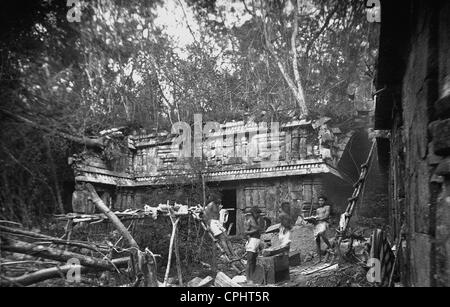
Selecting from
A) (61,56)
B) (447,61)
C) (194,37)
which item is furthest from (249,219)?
(447,61)

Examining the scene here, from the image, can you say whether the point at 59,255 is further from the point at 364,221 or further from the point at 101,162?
the point at 364,221

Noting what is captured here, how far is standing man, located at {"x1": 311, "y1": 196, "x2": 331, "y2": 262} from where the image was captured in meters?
4.06

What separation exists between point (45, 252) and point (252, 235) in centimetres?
252

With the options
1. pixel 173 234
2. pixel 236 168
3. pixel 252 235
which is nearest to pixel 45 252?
pixel 173 234

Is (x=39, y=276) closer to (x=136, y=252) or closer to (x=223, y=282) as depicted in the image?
(x=136, y=252)

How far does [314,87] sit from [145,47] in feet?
7.15

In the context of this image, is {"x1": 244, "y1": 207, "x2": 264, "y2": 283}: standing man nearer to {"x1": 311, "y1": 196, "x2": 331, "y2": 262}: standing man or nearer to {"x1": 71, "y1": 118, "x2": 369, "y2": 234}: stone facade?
{"x1": 71, "y1": 118, "x2": 369, "y2": 234}: stone facade

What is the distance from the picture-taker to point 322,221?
4.26 m

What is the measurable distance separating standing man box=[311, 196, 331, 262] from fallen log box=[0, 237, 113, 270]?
7.62ft

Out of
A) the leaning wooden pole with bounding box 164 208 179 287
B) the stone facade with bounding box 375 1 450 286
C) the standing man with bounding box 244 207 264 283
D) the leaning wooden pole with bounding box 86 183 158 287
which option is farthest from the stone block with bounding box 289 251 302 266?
the leaning wooden pole with bounding box 86 183 158 287

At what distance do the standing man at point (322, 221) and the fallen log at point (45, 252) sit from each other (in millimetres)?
2322

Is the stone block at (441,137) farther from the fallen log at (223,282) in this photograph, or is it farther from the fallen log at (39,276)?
the fallen log at (39,276)

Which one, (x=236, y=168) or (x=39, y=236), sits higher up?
(x=236, y=168)

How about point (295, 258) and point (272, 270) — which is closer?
point (272, 270)
